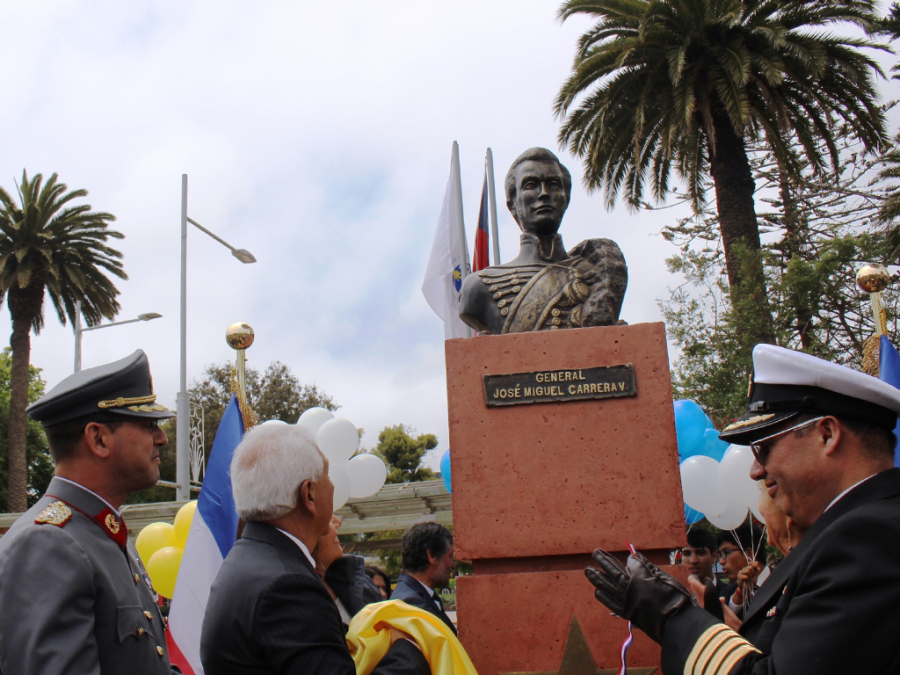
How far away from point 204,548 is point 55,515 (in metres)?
3.70

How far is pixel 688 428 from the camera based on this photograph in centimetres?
712

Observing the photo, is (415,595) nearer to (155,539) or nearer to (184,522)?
(184,522)

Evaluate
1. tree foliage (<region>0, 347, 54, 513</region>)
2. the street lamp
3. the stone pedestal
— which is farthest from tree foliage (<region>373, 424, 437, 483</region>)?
the stone pedestal

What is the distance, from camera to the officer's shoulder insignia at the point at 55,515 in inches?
83.7

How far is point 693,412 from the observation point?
7.16 metres

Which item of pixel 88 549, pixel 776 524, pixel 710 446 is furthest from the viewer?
pixel 710 446

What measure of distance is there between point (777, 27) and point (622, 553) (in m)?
11.5

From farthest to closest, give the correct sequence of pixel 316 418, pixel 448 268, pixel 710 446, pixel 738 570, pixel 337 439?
pixel 448 268 → pixel 316 418 → pixel 337 439 → pixel 710 446 → pixel 738 570

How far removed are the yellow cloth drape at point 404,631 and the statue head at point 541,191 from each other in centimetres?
240

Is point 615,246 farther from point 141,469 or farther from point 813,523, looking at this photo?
point 141,469

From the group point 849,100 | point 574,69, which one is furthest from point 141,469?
point 849,100

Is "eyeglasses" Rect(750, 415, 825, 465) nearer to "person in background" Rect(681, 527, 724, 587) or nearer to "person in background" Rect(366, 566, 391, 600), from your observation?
"person in background" Rect(366, 566, 391, 600)

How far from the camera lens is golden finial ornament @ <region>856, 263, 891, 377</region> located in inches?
225

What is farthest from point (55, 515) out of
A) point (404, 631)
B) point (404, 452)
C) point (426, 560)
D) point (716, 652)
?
point (404, 452)
